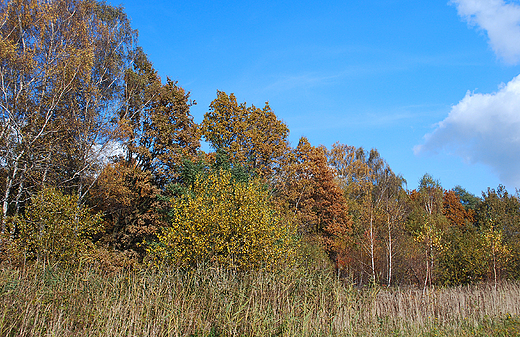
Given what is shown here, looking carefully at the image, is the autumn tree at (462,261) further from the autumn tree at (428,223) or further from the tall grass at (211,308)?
the tall grass at (211,308)

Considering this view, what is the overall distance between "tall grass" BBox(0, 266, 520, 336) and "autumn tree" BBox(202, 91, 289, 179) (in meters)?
17.2

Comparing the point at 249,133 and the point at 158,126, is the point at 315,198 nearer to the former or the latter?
the point at 249,133

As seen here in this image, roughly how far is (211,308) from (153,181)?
17.8 m

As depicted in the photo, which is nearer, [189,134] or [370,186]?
[189,134]

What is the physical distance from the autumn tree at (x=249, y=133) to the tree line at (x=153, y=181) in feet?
0.28

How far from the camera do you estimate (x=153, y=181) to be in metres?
23.2

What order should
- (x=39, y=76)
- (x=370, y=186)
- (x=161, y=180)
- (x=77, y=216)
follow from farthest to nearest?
(x=370, y=186)
(x=161, y=180)
(x=39, y=76)
(x=77, y=216)

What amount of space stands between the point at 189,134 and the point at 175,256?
37.4 ft

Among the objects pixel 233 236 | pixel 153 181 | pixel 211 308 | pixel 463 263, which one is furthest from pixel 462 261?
pixel 153 181

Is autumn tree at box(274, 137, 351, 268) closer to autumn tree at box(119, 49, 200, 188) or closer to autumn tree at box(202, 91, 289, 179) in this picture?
autumn tree at box(202, 91, 289, 179)

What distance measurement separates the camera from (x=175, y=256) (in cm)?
1404

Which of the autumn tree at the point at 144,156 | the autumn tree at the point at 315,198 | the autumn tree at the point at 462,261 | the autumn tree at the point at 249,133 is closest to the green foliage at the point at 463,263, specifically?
the autumn tree at the point at 462,261

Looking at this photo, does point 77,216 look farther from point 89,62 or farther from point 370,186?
point 370,186

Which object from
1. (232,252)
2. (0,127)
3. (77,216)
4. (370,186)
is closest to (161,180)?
(77,216)
